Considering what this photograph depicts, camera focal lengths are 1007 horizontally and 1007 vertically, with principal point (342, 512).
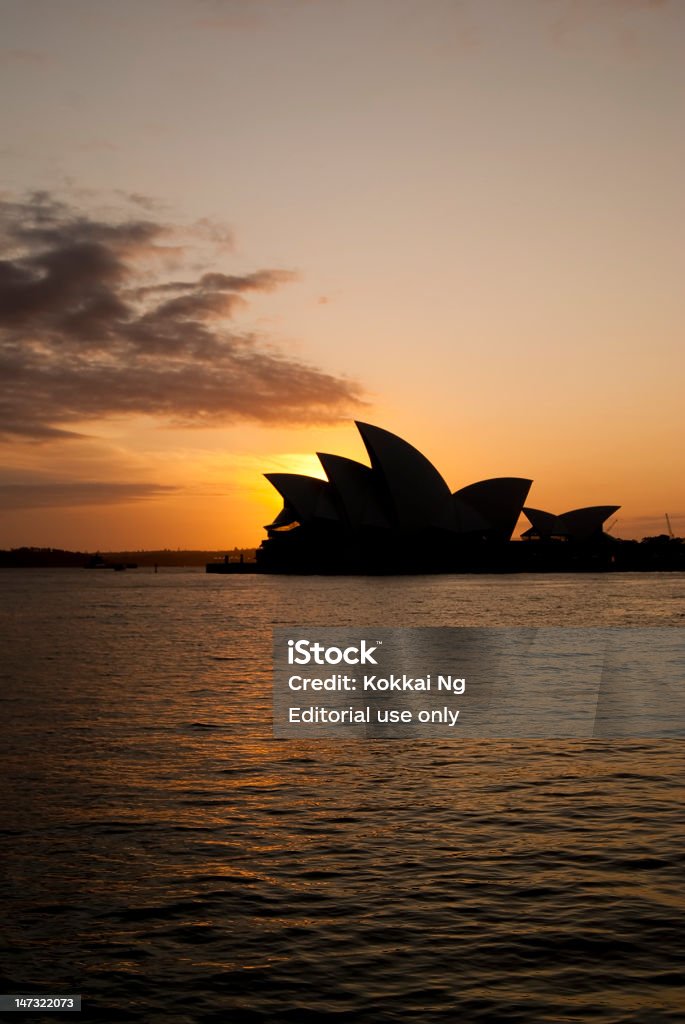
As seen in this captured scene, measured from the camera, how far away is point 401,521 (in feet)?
280

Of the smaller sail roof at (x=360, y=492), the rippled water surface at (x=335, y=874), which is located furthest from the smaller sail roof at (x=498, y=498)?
the rippled water surface at (x=335, y=874)

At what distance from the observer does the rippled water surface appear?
534 cm

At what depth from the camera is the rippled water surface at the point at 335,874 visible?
210 inches

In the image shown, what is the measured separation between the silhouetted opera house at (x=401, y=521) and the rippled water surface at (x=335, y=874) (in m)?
66.4

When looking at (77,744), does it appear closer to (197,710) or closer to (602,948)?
(197,710)

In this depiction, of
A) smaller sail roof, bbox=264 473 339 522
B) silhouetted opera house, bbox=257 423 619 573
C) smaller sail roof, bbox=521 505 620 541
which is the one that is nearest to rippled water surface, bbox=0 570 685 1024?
silhouetted opera house, bbox=257 423 619 573

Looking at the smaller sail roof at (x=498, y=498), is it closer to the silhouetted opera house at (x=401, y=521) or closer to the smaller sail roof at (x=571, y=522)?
the silhouetted opera house at (x=401, y=521)

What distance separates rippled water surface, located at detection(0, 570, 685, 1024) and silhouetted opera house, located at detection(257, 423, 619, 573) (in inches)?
2613

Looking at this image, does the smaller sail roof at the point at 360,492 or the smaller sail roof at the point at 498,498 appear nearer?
the smaller sail roof at the point at 360,492

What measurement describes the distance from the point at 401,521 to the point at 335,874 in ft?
257

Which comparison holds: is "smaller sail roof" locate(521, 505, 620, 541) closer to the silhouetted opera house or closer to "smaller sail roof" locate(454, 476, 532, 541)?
the silhouetted opera house

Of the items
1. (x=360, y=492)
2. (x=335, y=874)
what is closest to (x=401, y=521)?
(x=360, y=492)

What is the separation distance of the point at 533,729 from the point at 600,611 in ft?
107

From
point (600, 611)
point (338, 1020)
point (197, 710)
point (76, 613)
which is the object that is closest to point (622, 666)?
point (197, 710)
